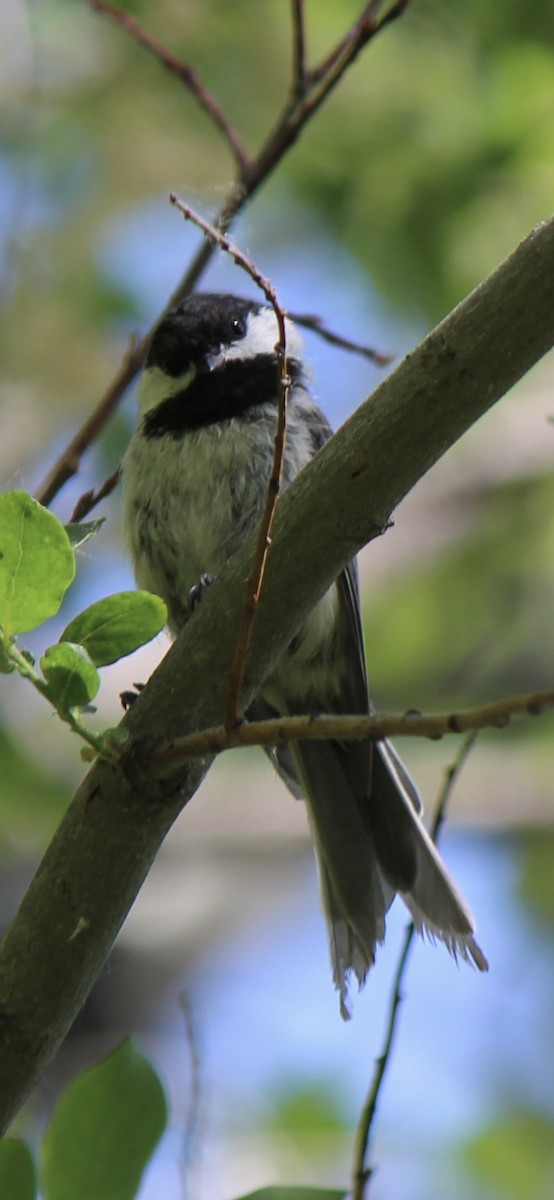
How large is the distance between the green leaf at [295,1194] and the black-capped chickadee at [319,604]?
1.41 metres

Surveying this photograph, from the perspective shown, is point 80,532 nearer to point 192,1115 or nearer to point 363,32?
point 192,1115

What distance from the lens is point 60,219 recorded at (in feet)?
20.7

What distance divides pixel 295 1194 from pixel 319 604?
65.6 inches

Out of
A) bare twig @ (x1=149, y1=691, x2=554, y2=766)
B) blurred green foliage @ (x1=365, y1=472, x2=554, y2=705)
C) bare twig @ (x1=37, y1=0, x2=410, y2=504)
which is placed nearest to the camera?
bare twig @ (x1=149, y1=691, x2=554, y2=766)

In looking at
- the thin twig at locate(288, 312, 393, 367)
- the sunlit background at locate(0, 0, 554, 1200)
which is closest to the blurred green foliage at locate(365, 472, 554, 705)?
the sunlit background at locate(0, 0, 554, 1200)

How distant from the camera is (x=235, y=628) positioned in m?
2.16

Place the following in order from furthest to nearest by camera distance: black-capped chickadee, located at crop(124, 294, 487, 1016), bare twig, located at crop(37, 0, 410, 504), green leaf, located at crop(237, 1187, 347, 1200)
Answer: black-capped chickadee, located at crop(124, 294, 487, 1016)
bare twig, located at crop(37, 0, 410, 504)
green leaf, located at crop(237, 1187, 347, 1200)

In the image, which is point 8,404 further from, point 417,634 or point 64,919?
point 64,919

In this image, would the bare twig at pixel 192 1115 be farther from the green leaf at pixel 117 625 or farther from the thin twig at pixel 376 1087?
the green leaf at pixel 117 625

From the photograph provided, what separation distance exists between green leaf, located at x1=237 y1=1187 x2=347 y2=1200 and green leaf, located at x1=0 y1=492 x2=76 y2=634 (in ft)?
2.58

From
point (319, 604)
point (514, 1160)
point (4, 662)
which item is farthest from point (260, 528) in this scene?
point (514, 1160)

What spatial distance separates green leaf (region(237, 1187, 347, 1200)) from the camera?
1.68m

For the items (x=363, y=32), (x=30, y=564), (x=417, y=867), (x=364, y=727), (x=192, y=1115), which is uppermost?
(x=30, y=564)

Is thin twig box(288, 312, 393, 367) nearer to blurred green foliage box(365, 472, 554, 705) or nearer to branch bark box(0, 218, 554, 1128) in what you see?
branch bark box(0, 218, 554, 1128)
